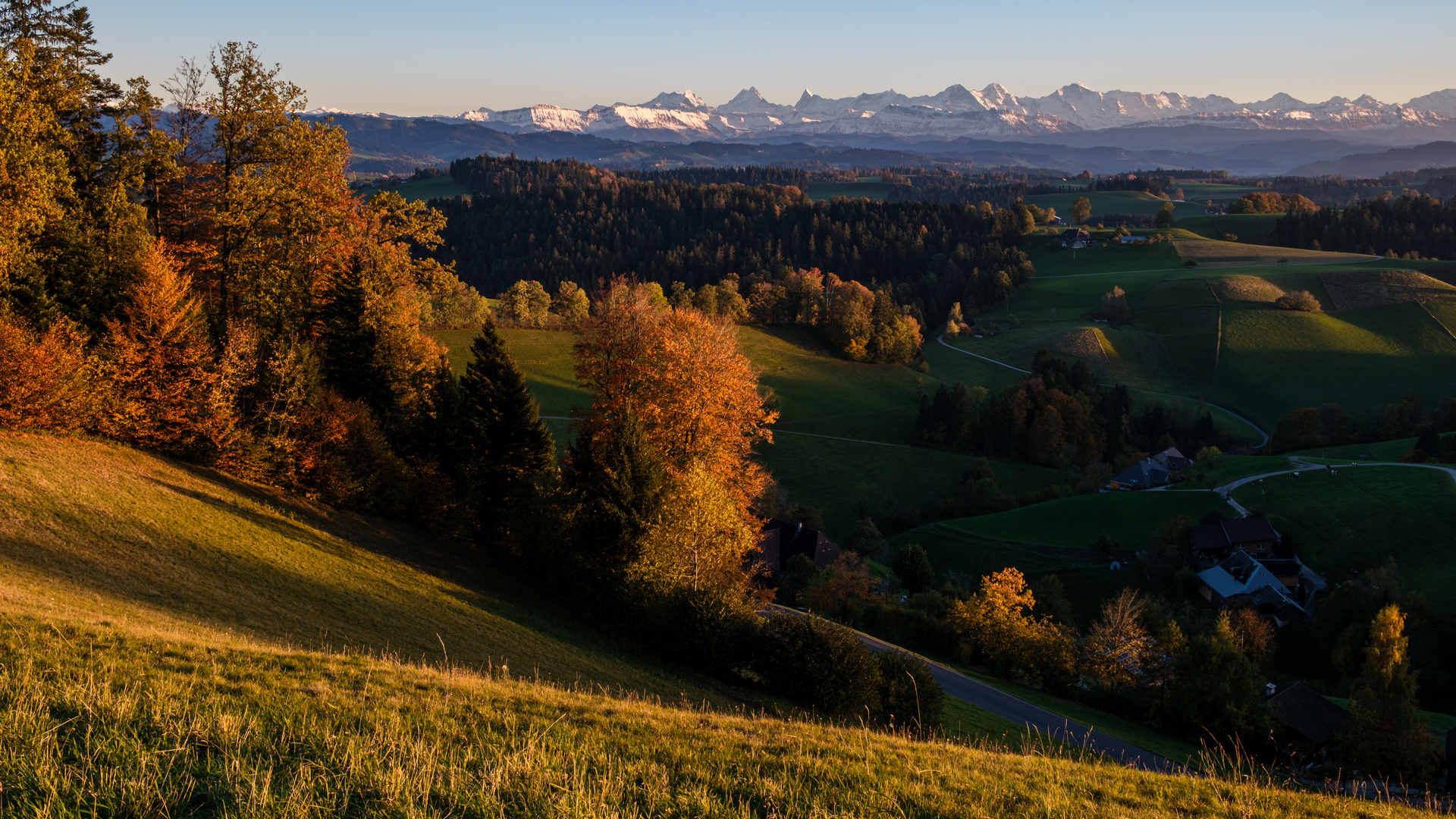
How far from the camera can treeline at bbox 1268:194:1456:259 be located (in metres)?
183

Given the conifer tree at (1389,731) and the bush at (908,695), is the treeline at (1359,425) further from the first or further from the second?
the bush at (908,695)

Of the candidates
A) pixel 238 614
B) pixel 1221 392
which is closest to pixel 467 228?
pixel 1221 392

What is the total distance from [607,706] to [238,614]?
10.7m

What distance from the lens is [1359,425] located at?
94375mm

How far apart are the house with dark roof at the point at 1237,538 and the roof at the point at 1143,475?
2163 cm

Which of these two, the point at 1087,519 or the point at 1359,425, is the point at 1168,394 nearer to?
the point at 1359,425

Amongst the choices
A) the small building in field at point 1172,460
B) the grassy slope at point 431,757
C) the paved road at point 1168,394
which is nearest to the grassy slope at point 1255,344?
the paved road at point 1168,394

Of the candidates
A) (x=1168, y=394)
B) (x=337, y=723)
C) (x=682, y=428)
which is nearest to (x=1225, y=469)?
(x=1168, y=394)

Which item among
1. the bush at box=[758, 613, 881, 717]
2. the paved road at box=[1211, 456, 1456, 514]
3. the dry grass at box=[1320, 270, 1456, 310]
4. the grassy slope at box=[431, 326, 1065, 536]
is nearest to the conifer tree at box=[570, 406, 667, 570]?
the bush at box=[758, 613, 881, 717]

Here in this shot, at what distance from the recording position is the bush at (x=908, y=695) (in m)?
22.5

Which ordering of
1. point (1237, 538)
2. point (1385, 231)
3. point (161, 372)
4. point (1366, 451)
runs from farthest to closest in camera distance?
point (1385, 231) < point (1366, 451) < point (1237, 538) < point (161, 372)

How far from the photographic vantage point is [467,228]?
643 feet

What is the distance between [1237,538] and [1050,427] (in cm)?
3367

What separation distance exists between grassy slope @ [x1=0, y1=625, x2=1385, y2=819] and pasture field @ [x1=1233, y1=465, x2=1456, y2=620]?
59942 millimetres
